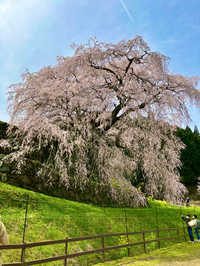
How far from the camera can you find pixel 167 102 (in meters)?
7.93

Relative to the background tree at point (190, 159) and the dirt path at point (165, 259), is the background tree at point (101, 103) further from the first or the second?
the background tree at point (190, 159)

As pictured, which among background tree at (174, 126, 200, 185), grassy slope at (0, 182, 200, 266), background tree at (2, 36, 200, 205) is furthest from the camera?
background tree at (174, 126, 200, 185)

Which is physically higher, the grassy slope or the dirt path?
the grassy slope

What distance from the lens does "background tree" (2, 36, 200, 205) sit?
7.88m

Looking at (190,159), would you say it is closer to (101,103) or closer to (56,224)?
(101,103)

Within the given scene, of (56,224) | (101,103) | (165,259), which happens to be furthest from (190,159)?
(56,224)

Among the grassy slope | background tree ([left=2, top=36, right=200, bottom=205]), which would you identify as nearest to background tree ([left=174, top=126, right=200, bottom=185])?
background tree ([left=2, top=36, right=200, bottom=205])

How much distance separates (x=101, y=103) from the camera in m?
8.47

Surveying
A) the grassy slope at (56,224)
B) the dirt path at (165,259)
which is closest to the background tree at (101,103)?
the grassy slope at (56,224)

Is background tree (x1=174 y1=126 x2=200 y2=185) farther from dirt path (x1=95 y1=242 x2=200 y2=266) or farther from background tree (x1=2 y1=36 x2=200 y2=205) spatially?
dirt path (x1=95 y1=242 x2=200 y2=266)

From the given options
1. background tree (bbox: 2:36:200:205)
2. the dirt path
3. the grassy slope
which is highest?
background tree (bbox: 2:36:200:205)

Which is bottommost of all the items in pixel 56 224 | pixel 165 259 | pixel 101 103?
pixel 165 259

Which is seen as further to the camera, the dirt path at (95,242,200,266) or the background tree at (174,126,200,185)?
the background tree at (174,126,200,185)

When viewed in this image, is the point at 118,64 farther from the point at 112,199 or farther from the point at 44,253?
the point at 44,253
